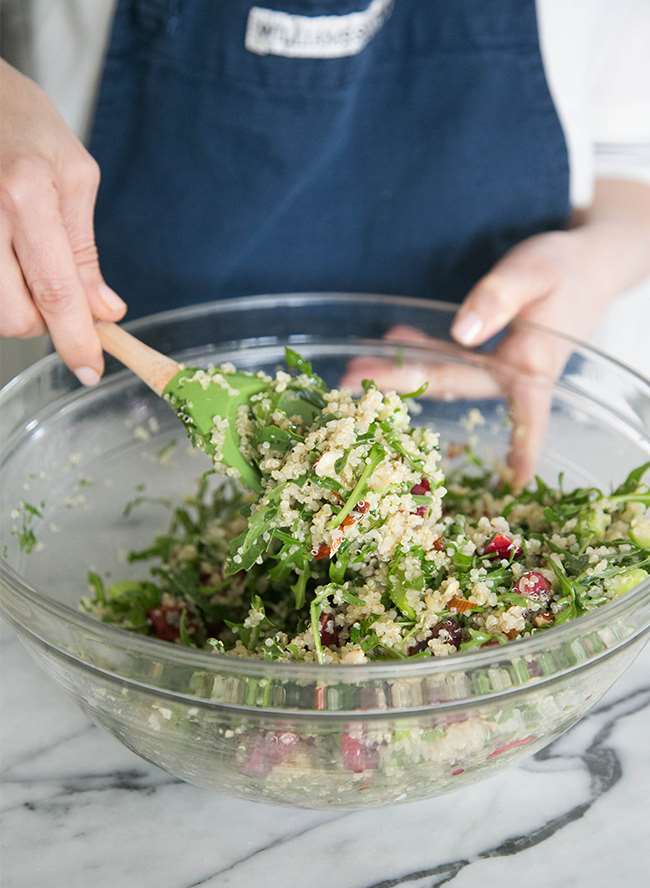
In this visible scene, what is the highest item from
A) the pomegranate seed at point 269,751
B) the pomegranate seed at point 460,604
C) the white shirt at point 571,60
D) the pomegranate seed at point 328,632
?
the white shirt at point 571,60

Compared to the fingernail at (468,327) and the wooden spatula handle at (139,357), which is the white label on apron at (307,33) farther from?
the wooden spatula handle at (139,357)

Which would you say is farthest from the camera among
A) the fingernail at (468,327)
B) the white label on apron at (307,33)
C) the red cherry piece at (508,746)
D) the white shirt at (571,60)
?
Answer: the white shirt at (571,60)

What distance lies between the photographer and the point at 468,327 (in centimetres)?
140

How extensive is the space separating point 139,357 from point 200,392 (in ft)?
0.32

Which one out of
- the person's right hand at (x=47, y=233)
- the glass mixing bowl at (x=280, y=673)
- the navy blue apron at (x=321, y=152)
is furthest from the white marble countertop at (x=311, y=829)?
the navy blue apron at (x=321, y=152)

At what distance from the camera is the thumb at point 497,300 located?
1399mm

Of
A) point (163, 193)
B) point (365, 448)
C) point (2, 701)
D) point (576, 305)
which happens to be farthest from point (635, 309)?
point (2, 701)

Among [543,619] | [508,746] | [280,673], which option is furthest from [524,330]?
[280,673]

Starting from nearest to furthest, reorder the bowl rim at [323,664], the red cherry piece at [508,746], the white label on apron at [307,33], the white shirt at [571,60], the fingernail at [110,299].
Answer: the bowl rim at [323,664] < the red cherry piece at [508,746] < the fingernail at [110,299] < the white label on apron at [307,33] < the white shirt at [571,60]

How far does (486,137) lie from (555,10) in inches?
8.7

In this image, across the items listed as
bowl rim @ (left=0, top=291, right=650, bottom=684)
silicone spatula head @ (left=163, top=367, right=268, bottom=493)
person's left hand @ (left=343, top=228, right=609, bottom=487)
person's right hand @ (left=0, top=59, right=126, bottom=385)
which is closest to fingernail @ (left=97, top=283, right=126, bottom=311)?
person's right hand @ (left=0, top=59, right=126, bottom=385)

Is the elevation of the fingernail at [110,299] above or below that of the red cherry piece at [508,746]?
above

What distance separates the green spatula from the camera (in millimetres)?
1126

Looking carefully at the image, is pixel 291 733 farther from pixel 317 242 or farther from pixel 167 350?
pixel 317 242
